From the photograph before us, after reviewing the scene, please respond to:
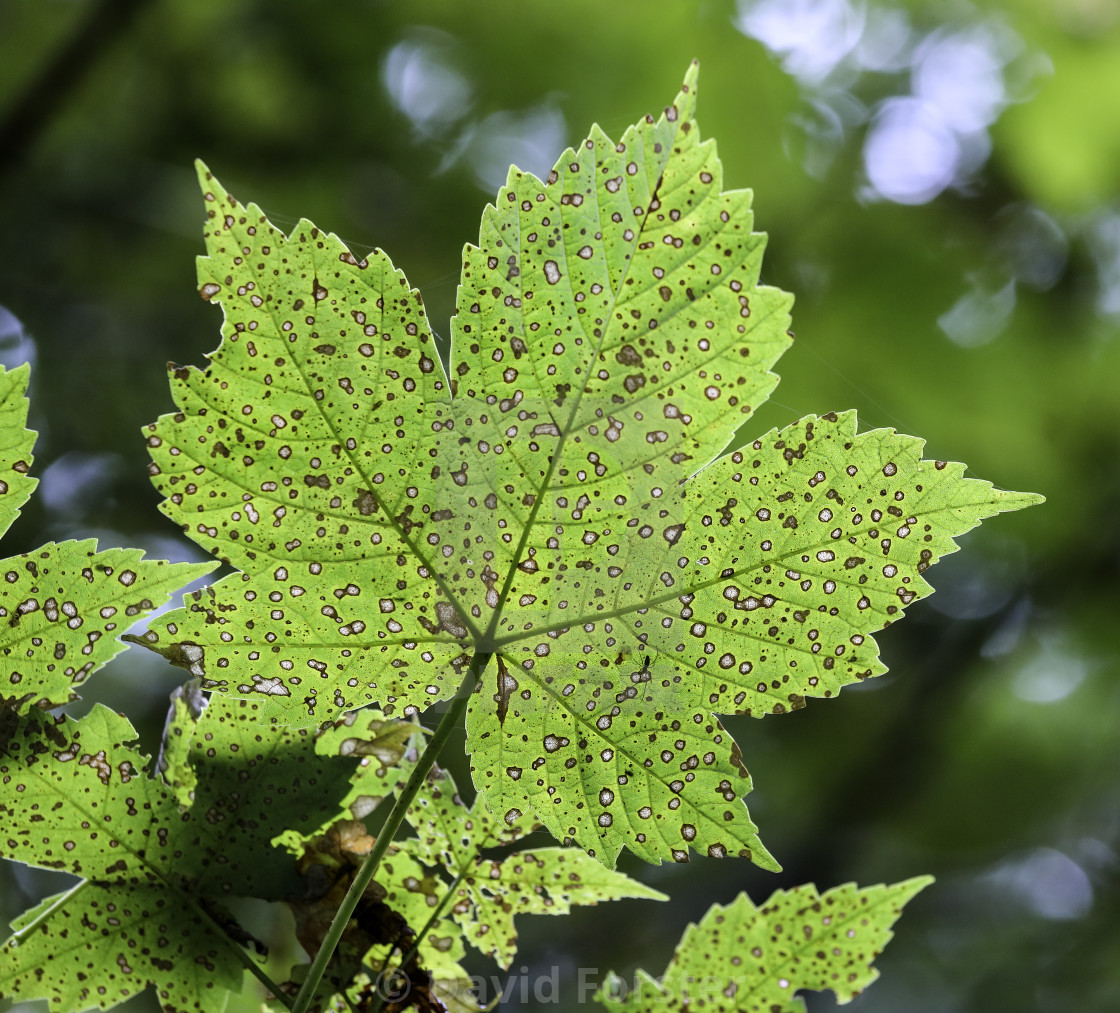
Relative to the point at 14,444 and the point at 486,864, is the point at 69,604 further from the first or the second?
the point at 486,864

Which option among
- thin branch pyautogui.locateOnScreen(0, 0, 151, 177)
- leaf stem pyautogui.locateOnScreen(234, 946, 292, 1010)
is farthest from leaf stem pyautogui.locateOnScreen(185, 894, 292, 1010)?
thin branch pyautogui.locateOnScreen(0, 0, 151, 177)

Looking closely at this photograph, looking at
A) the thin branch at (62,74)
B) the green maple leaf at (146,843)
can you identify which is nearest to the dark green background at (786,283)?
the thin branch at (62,74)

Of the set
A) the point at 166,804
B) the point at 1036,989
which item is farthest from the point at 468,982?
the point at 1036,989

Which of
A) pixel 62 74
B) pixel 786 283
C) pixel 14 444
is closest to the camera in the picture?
pixel 14 444

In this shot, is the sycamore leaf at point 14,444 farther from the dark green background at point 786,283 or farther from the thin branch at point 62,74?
the thin branch at point 62,74

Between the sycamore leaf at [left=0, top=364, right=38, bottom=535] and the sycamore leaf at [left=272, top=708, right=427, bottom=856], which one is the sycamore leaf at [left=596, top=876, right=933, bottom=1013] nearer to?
the sycamore leaf at [left=272, top=708, right=427, bottom=856]

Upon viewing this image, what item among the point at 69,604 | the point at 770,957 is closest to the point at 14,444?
the point at 69,604
